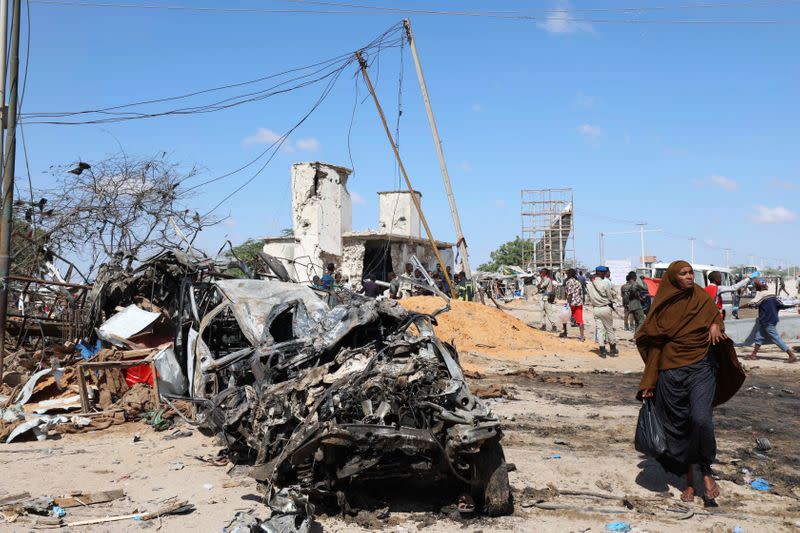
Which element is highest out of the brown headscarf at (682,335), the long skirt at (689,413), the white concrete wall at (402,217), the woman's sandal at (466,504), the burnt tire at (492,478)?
the white concrete wall at (402,217)

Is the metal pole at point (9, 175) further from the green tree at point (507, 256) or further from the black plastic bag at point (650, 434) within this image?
the green tree at point (507, 256)

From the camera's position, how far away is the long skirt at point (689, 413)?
495 cm

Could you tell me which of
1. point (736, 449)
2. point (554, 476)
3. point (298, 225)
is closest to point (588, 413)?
point (736, 449)

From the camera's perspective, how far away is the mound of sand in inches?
597

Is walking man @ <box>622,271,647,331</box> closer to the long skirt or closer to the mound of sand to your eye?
the mound of sand

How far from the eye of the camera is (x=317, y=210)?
88.6ft

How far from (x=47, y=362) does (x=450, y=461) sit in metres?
8.74

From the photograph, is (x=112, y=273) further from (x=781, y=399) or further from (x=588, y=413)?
(x=781, y=399)

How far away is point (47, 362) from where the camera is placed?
10.8 metres

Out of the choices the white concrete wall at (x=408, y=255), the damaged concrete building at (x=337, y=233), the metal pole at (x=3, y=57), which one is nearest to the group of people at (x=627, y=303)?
the metal pole at (x=3, y=57)

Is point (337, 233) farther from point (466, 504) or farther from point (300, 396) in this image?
point (466, 504)

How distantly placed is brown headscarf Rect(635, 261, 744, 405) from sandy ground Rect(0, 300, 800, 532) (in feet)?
3.15

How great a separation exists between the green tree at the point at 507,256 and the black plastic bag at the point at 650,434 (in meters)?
56.6

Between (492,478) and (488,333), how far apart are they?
437 inches
